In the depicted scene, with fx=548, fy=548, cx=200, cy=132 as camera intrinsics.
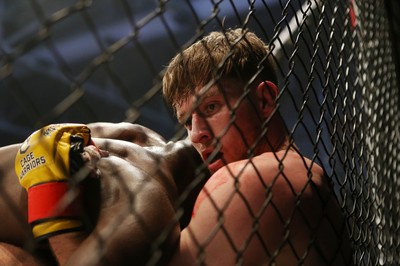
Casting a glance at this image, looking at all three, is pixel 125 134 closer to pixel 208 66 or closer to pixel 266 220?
pixel 208 66

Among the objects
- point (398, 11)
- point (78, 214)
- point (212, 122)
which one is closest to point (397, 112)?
point (398, 11)

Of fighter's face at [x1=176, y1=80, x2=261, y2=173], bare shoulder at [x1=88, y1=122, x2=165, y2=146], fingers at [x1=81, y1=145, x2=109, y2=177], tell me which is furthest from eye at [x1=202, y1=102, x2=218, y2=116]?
bare shoulder at [x1=88, y1=122, x2=165, y2=146]

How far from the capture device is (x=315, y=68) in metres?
1.15

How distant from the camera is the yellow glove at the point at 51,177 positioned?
3.33 feet

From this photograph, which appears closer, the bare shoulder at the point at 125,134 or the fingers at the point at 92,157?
the fingers at the point at 92,157

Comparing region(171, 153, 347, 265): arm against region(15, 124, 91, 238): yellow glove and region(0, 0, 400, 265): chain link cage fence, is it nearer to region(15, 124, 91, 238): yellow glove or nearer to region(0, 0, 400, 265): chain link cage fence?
region(0, 0, 400, 265): chain link cage fence

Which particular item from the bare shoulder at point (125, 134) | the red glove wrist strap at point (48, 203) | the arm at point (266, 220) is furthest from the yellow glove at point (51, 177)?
the bare shoulder at point (125, 134)

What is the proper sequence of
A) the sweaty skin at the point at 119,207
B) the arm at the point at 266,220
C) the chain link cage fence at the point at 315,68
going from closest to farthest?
the chain link cage fence at the point at 315,68, the arm at the point at 266,220, the sweaty skin at the point at 119,207

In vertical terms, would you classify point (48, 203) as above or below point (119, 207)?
above

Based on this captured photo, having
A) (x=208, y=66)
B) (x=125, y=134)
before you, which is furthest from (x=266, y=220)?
(x=125, y=134)

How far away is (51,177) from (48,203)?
0.05 meters

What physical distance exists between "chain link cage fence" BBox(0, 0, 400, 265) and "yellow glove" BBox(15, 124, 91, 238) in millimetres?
88

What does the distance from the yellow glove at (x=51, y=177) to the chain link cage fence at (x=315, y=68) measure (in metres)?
0.09

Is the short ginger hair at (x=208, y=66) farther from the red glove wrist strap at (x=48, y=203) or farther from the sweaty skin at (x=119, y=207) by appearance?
the red glove wrist strap at (x=48, y=203)
